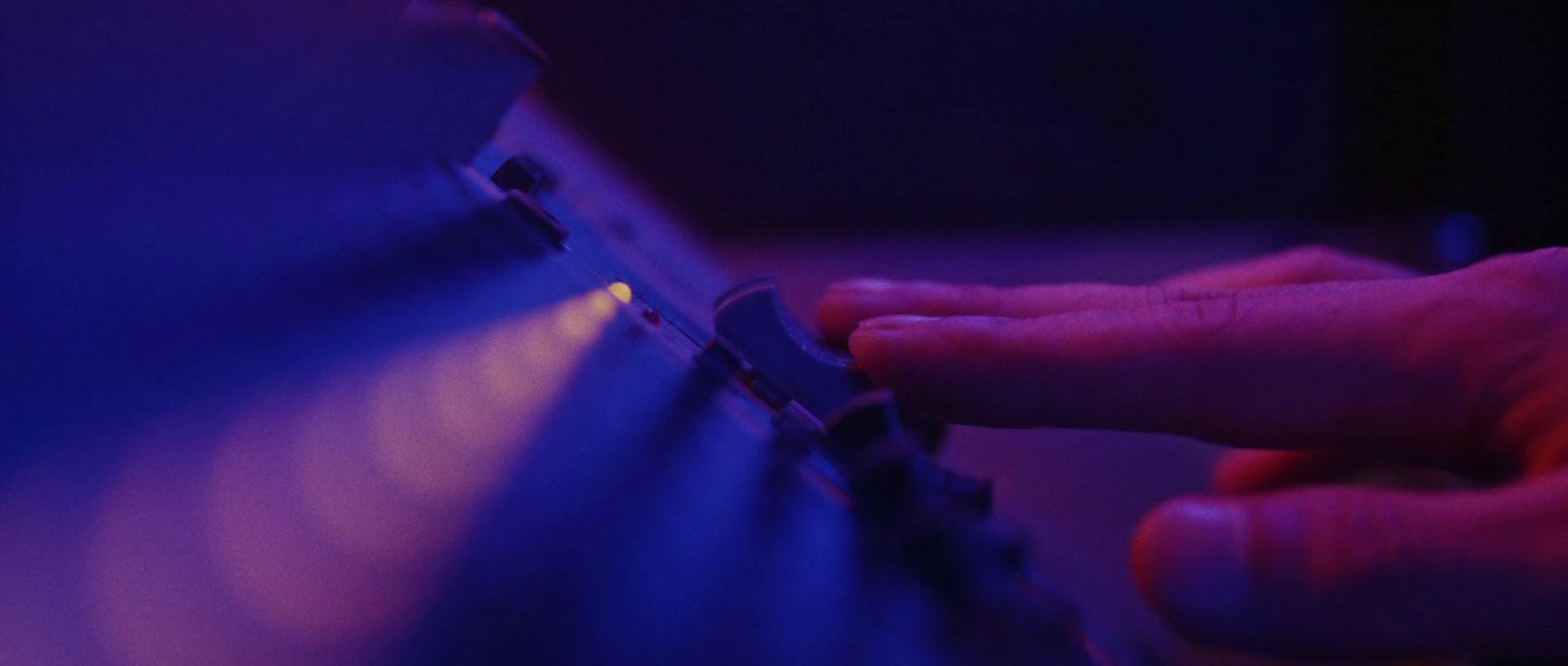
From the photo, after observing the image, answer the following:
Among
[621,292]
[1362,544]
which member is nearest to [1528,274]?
[1362,544]

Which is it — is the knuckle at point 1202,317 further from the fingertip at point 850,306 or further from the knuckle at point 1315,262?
the knuckle at point 1315,262

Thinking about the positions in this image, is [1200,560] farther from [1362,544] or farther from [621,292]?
[621,292]

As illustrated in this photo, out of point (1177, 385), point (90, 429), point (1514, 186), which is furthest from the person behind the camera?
point (1514, 186)

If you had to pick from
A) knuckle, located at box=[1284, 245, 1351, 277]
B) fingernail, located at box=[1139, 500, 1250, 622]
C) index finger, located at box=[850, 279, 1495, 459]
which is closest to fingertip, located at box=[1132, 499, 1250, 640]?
fingernail, located at box=[1139, 500, 1250, 622]

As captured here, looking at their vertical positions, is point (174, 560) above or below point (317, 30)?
below

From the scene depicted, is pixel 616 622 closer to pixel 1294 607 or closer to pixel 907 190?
pixel 1294 607

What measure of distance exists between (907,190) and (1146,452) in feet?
1.31

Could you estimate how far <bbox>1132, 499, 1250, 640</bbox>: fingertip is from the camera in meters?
0.37

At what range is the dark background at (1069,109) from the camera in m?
0.88

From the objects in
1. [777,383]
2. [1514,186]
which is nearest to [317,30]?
[777,383]

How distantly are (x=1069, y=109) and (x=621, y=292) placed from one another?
0.67 meters

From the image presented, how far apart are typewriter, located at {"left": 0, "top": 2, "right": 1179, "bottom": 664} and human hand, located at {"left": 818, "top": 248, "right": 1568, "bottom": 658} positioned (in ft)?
0.28

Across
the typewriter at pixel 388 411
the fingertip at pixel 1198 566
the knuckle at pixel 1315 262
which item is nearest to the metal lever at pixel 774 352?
the typewriter at pixel 388 411

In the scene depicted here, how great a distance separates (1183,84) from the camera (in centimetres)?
94
